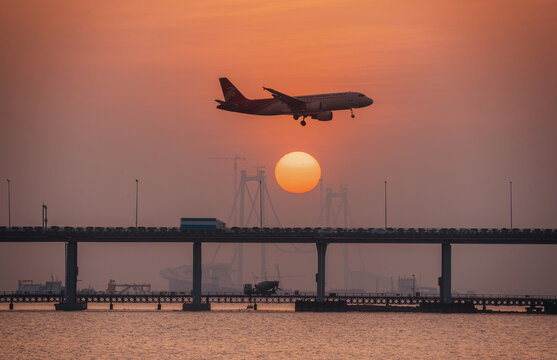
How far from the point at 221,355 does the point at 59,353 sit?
27.2 meters

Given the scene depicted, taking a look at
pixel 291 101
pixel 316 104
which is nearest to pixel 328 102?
pixel 316 104

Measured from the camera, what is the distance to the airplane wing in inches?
7436

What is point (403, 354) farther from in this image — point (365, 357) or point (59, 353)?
point (59, 353)

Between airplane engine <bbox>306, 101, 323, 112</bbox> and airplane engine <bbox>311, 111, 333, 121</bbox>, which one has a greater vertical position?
airplane engine <bbox>306, 101, 323, 112</bbox>

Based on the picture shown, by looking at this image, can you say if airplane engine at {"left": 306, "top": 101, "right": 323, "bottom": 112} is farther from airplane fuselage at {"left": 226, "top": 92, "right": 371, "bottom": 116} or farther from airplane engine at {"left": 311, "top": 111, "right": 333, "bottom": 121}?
airplane engine at {"left": 311, "top": 111, "right": 333, "bottom": 121}

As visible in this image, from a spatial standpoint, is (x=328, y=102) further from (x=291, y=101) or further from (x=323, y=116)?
(x=291, y=101)

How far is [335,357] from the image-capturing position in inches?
6983

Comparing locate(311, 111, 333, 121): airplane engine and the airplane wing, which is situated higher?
the airplane wing

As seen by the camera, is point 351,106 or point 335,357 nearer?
point 335,357

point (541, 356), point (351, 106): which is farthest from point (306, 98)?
point (541, 356)

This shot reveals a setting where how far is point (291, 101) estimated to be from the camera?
190500 mm

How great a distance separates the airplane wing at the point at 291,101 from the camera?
18888 cm

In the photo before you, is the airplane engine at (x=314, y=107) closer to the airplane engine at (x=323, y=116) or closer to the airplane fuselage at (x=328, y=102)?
the airplane fuselage at (x=328, y=102)

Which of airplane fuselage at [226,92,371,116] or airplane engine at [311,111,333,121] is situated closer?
airplane engine at [311,111,333,121]
